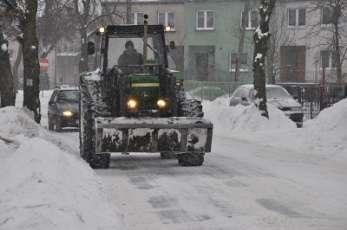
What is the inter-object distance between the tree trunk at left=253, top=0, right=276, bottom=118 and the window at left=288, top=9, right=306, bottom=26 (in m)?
33.9

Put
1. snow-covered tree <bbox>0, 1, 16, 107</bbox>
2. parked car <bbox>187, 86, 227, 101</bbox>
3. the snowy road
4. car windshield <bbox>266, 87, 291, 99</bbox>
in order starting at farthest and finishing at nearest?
parked car <bbox>187, 86, 227, 101</bbox> < car windshield <bbox>266, 87, 291, 99</bbox> < snow-covered tree <bbox>0, 1, 16, 107</bbox> < the snowy road

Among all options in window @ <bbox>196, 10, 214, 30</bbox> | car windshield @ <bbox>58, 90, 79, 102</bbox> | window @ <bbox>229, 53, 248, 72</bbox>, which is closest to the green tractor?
car windshield @ <bbox>58, 90, 79, 102</bbox>

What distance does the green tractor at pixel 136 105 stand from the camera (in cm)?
1380

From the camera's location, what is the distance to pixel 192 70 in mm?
59500

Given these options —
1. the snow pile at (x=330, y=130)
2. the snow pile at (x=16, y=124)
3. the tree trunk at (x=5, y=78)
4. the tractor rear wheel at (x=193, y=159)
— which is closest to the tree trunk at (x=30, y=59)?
the tree trunk at (x=5, y=78)

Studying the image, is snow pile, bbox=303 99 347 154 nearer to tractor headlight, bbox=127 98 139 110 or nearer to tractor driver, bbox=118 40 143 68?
tractor driver, bbox=118 40 143 68

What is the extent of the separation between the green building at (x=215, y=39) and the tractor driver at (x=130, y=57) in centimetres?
4291

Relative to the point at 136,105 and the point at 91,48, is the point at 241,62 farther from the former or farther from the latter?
the point at 136,105

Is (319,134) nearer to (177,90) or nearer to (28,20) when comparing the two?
(177,90)

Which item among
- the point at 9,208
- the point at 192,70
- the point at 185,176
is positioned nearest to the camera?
the point at 9,208

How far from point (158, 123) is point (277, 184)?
270 cm

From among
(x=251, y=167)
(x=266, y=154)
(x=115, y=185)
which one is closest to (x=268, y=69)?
(x=266, y=154)

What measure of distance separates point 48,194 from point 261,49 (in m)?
17.4

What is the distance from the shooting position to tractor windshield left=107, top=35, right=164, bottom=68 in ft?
51.2
